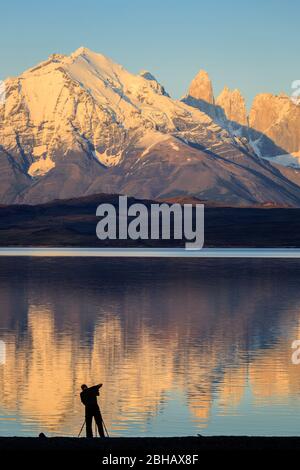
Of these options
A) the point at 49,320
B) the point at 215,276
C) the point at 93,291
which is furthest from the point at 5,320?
the point at 215,276

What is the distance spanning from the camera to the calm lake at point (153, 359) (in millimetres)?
34656

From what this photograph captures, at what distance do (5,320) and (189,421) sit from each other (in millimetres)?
33919

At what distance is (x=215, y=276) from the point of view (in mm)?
118562

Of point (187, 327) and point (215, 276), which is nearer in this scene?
point (187, 327)

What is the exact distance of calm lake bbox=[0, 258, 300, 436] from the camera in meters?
34.7

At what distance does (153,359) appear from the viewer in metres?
49.3
